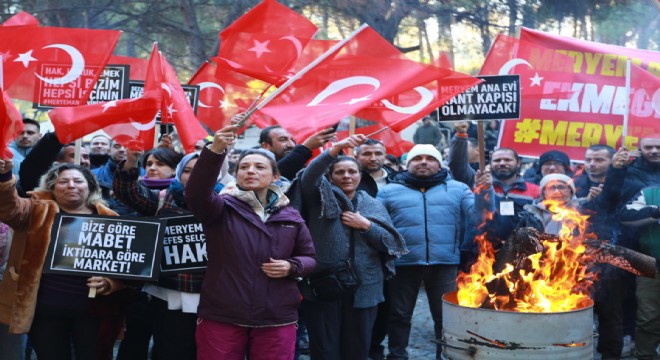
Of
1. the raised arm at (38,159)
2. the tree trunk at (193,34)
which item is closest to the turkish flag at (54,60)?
the raised arm at (38,159)

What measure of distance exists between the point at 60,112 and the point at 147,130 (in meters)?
1.06

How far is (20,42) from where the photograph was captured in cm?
770

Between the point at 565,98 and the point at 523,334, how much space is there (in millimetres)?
4174

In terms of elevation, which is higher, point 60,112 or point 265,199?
point 60,112

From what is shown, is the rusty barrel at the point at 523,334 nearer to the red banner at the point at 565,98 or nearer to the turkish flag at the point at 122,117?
the turkish flag at the point at 122,117

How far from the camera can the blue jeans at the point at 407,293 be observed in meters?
6.95

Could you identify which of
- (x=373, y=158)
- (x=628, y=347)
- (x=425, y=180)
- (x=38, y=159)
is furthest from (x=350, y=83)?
(x=628, y=347)

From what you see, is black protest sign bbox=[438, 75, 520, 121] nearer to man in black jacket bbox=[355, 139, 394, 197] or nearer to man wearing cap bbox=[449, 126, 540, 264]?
man wearing cap bbox=[449, 126, 540, 264]

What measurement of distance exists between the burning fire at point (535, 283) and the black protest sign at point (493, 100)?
1.66 metres

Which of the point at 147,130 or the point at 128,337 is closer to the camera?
the point at 128,337

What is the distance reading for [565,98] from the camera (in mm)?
8398

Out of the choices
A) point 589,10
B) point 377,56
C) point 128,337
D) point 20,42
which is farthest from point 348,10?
point 128,337

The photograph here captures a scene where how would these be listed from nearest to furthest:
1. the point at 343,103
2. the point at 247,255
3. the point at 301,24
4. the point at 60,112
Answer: the point at 247,255 → the point at 343,103 → the point at 60,112 → the point at 301,24

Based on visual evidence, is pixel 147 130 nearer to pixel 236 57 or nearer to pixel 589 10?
pixel 236 57
